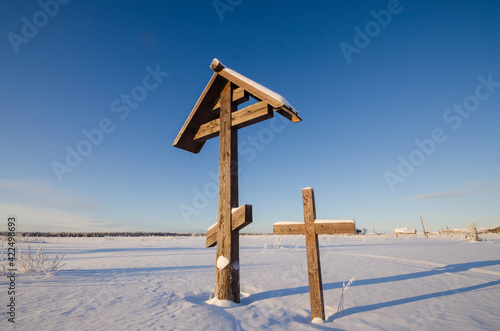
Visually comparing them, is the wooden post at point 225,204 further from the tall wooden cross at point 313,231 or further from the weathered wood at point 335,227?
the weathered wood at point 335,227

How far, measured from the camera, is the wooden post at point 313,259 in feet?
10.7

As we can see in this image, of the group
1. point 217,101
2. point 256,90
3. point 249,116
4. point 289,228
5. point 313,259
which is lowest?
point 313,259

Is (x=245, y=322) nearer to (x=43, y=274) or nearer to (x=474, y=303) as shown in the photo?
(x=474, y=303)

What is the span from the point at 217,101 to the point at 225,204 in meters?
2.53

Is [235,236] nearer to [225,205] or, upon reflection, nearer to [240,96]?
[225,205]

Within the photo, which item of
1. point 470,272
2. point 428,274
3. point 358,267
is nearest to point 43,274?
point 358,267

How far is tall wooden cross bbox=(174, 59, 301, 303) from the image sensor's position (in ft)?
12.5

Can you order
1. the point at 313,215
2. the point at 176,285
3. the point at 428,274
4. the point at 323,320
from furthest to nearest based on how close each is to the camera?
1. the point at 428,274
2. the point at 176,285
3. the point at 313,215
4. the point at 323,320

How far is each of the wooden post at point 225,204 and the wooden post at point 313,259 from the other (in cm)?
127

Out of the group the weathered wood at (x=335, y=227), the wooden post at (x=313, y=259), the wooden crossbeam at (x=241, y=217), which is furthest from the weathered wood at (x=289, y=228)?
the wooden crossbeam at (x=241, y=217)

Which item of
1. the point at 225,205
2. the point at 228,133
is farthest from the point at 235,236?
the point at 228,133

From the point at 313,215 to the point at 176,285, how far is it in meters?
3.49

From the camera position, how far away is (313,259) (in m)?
3.38

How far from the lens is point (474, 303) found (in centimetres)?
418
